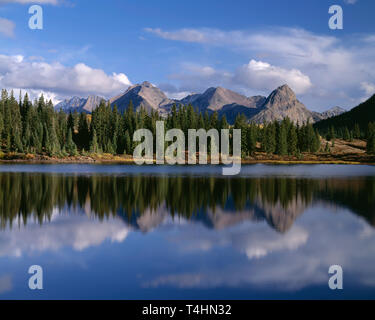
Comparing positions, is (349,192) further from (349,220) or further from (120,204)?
(120,204)

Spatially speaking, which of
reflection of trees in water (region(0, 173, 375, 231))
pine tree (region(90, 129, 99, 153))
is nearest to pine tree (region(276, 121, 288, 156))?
pine tree (region(90, 129, 99, 153))

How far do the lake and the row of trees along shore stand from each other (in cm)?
12108

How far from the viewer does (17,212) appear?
3006cm

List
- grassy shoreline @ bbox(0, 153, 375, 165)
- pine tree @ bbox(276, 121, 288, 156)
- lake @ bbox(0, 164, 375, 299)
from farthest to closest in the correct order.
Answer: pine tree @ bbox(276, 121, 288, 156) < grassy shoreline @ bbox(0, 153, 375, 165) < lake @ bbox(0, 164, 375, 299)

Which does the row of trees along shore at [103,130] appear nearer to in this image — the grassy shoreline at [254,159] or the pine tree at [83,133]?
the pine tree at [83,133]

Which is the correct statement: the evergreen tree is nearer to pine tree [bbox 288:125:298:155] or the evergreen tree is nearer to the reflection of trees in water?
pine tree [bbox 288:125:298:155]

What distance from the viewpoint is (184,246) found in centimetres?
Result: 2100

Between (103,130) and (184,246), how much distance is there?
155846 millimetres

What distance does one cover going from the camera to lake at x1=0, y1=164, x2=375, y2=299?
1470cm

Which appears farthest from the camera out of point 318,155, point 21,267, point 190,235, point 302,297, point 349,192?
point 318,155

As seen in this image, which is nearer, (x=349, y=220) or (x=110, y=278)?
(x=110, y=278)

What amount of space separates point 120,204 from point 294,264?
67.3ft

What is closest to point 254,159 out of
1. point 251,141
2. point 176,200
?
point 251,141
